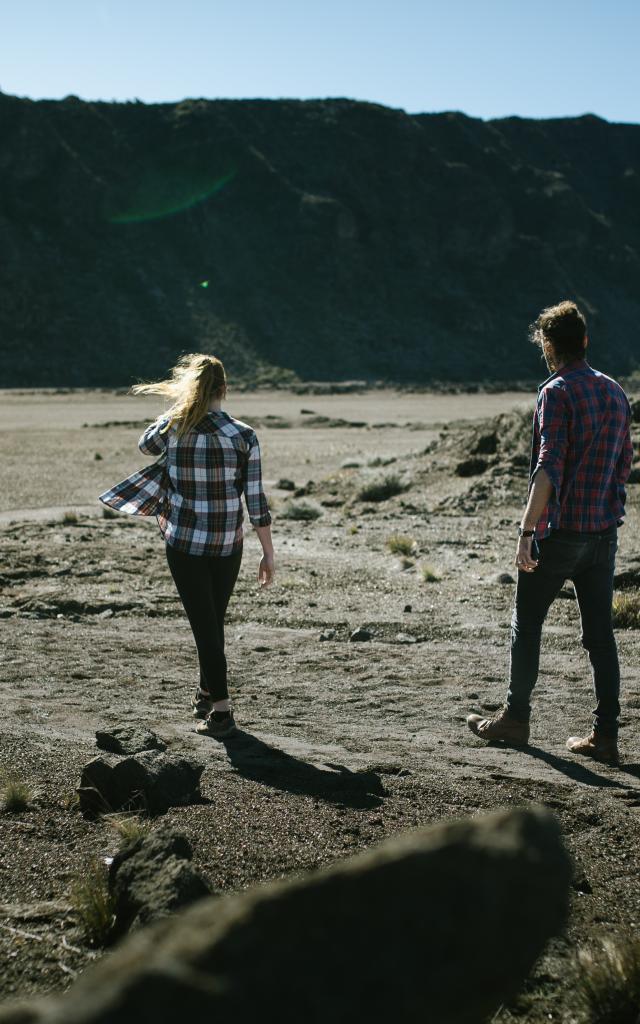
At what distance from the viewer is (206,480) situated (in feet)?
17.4

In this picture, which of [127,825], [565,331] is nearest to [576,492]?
[565,331]

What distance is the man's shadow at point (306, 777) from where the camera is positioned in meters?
4.41

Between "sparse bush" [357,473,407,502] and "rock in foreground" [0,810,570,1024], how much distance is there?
14.4 metres

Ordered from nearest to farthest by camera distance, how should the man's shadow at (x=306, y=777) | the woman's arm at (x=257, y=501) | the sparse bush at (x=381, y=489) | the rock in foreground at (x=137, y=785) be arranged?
the rock in foreground at (x=137, y=785) < the man's shadow at (x=306, y=777) < the woman's arm at (x=257, y=501) < the sparse bush at (x=381, y=489)

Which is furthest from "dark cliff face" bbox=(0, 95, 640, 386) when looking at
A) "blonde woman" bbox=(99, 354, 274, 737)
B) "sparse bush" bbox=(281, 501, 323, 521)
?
"blonde woman" bbox=(99, 354, 274, 737)

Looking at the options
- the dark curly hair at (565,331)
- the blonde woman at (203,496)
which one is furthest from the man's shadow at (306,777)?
the dark curly hair at (565,331)

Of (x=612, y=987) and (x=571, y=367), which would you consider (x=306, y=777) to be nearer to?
(x=612, y=987)

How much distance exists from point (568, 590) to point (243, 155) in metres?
88.5

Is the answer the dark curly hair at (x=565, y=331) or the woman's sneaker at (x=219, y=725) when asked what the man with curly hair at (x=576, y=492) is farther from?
the woman's sneaker at (x=219, y=725)

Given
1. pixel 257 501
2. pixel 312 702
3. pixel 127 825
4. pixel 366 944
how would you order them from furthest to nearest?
pixel 312 702, pixel 257 501, pixel 127 825, pixel 366 944

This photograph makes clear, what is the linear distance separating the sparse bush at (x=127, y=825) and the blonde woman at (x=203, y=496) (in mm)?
1314

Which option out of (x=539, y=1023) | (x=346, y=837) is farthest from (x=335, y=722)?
(x=539, y=1023)

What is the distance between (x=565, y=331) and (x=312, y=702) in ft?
8.82

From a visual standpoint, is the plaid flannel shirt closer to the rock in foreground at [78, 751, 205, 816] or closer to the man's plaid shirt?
the man's plaid shirt
